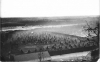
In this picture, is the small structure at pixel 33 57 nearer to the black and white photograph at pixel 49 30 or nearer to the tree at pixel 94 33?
the black and white photograph at pixel 49 30

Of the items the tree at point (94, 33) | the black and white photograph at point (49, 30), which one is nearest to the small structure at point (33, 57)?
the black and white photograph at point (49, 30)

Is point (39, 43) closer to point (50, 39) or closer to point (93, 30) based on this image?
point (50, 39)

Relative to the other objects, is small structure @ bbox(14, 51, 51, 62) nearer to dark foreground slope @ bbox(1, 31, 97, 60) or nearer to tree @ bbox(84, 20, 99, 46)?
dark foreground slope @ bbox(1, 31, 97, 60)

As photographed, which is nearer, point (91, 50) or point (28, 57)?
point (28, 57)

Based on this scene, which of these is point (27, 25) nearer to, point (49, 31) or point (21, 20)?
point (21, 20)

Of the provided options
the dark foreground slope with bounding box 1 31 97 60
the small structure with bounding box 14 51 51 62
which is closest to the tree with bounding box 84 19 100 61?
the dark foreground slope with bounding box 1 31 97 60

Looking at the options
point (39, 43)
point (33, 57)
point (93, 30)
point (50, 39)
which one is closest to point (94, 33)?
point (93, 30)

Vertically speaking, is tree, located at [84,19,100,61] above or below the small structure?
above
